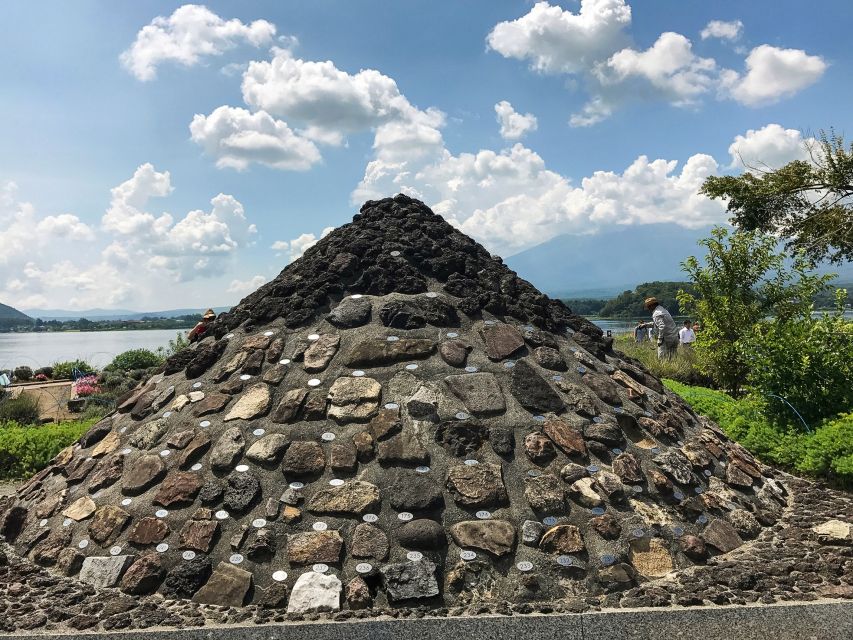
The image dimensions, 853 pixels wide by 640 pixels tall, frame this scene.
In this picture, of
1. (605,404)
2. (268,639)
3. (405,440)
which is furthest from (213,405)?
(605,404)

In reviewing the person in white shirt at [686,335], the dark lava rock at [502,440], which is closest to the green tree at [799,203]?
the person in white shirt at [686,335]

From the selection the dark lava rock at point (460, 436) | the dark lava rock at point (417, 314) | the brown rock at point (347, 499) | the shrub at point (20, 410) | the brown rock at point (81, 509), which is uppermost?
the dark lava rock at point (417, 314)

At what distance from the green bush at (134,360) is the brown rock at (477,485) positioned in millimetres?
15485

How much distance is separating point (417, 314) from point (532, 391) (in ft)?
4.36

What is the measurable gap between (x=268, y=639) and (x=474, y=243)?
17.1 feet

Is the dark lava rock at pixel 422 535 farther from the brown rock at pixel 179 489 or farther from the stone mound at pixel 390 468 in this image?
the brown rock at pixel 179 489

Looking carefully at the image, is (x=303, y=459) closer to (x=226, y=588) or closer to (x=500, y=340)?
(x=226, y=588)

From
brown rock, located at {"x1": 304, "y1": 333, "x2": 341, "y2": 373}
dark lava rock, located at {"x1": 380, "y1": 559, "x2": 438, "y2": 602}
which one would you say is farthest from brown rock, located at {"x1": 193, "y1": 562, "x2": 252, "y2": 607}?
brown rock, located at {"x1": 304, "y1": 333, "x2": 341, "y2": 373}

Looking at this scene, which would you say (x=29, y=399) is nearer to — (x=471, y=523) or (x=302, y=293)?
(x=302, y=293)

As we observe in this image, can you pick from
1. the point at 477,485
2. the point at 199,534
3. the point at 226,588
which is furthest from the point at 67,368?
the point at 477,485

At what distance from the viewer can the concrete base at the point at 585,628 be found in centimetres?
310

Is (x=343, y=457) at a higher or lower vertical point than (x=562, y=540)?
higher

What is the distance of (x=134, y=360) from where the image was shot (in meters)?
17.8

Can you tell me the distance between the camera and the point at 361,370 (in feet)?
16.6
